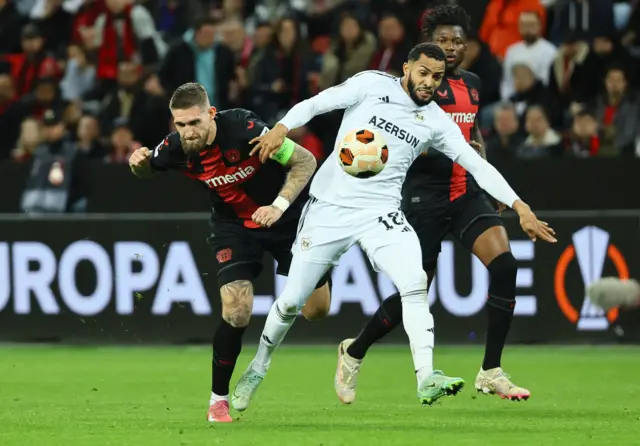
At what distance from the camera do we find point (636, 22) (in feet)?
54.2

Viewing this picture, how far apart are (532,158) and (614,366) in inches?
130

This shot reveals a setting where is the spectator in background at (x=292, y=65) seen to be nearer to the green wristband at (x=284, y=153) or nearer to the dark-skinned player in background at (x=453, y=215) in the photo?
the dark-skinned player in background at (x=453, y=215)

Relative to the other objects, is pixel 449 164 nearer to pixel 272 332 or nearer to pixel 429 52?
pixel 429 52

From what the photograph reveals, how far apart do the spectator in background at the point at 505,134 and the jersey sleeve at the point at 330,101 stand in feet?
21.0

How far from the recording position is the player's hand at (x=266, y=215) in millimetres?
8164

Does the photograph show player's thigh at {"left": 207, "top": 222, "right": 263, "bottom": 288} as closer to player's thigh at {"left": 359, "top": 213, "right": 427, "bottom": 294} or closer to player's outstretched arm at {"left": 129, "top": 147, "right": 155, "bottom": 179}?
player's outstretched arm at {"left": 129, "top": 147, "right": 155, "bottom": 179}

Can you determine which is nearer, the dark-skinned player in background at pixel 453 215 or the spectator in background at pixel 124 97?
the dark-skinned player in background at pixel 453 215

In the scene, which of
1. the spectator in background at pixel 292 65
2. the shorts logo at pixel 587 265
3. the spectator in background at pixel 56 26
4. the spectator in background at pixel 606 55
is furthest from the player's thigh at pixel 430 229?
the spectator in background at pixel 56 26

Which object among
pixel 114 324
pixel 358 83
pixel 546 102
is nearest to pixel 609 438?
pixel 358 83

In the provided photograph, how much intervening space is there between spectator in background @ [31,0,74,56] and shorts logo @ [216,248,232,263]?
11.3 meters

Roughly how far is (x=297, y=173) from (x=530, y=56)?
27.3 ft

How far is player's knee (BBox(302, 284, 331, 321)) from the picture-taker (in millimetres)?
9148

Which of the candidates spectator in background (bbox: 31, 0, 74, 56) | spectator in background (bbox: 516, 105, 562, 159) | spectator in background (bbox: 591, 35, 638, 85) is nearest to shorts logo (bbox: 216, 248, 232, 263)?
spectator in background (bbox: 516, 105, 562, 159)

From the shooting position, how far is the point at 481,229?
946 centimetres
